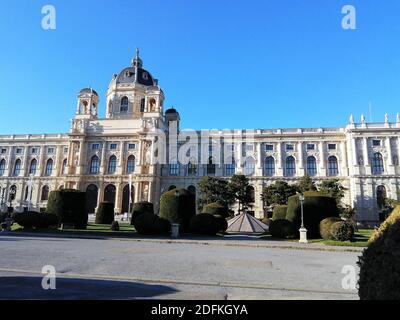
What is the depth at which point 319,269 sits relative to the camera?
33.9 ft

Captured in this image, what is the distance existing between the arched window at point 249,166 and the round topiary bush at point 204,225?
1295 inches

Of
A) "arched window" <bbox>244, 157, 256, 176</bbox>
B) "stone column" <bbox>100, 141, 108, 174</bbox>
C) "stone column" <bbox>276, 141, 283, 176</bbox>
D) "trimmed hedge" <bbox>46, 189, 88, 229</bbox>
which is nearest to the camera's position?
"trimmed hedge" <bbox>46, 189, 88, 229</bbox>

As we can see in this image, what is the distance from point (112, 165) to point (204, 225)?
129 feet

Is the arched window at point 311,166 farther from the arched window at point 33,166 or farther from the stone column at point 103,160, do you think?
the arched window at point 33,166

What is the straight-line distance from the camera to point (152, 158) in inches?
2299

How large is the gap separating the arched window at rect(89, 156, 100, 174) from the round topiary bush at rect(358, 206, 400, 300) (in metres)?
61.1

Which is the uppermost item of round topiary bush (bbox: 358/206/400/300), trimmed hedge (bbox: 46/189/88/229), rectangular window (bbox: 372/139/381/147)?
rectangular window (bbox: 372/139/381/147)

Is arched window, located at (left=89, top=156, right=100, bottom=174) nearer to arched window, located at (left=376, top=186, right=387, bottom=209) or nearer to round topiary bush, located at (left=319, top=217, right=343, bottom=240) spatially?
round topiary bush, located at (left=319, top=217, right=343, bottom=240)

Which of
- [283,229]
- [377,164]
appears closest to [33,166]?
[283,229]

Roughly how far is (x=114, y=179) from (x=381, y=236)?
5851cm

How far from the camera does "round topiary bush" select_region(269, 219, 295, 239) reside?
2500cm

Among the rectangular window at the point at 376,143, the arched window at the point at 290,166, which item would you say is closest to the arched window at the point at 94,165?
the arched window at the point at 290,166

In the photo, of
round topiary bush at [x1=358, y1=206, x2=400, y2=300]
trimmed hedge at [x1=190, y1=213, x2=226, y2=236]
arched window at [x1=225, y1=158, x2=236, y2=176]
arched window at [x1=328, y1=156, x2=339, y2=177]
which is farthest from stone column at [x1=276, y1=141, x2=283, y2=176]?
round topiary bush at [x1=358, y1=206, x2=400, y2=300]
